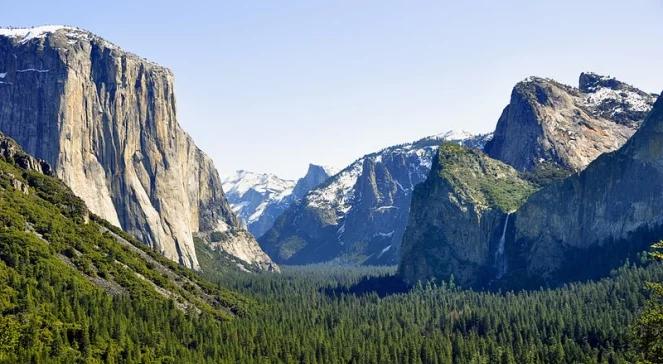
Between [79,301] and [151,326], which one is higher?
[79,301]

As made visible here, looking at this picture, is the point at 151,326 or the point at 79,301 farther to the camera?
the point at 151,326

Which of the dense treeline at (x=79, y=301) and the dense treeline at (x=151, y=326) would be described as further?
the dense treeline at (x=151, y=326)

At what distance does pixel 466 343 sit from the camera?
17638cm

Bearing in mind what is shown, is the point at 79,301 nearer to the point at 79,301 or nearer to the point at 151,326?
the point at 79,301

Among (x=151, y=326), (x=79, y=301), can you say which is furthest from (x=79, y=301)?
(x=151, y=326)

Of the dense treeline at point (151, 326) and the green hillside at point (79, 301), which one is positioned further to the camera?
the dense treeline at point (151, 326)

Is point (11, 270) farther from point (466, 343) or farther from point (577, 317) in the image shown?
point (577, 317)

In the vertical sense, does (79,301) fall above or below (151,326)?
above

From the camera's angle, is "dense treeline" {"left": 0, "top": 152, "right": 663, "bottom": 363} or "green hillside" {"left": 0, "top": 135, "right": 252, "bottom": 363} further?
"dense treeline" {"left": 0, "top": 152, "right": 663, "bottom": 363}

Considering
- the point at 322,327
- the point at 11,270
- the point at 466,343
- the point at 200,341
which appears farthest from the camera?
the point at 322,327

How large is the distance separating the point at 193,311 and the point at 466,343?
65.4 metres

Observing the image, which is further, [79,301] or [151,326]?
[151,326]

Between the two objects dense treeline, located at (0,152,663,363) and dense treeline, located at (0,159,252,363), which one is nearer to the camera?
dense treeline, located at (0,159,252,363)

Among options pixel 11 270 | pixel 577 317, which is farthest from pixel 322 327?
pixel 11 270
